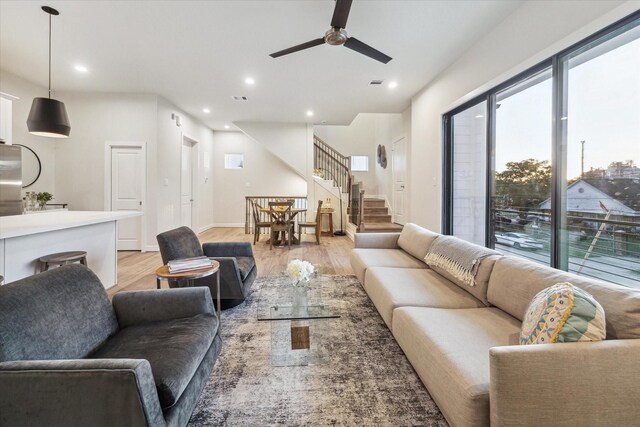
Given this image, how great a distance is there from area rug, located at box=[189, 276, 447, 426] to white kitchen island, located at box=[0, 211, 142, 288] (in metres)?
1.71

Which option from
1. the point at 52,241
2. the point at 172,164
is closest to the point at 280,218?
the point at 172,164

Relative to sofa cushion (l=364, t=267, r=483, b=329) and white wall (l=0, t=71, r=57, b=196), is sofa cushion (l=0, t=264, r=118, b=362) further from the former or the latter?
white wall (l=0, t=71, r=57, b=196)

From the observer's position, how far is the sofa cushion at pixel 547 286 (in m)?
1.29

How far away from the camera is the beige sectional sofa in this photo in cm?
114

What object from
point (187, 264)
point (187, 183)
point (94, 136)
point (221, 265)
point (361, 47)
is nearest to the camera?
point (187, 264)

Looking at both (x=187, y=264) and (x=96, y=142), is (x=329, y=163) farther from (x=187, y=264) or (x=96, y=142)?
(x=187, y=264)

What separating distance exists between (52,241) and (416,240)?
12.0 feet

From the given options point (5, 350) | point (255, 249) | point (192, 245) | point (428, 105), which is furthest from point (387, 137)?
point (5, 350)

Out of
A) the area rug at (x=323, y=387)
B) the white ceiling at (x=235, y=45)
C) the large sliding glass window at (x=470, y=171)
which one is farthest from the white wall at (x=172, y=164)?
the large sliding glass window at (x=470, y=171)

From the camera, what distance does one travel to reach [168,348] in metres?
1.44

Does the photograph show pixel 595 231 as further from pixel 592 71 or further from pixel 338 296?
pixel 338 296

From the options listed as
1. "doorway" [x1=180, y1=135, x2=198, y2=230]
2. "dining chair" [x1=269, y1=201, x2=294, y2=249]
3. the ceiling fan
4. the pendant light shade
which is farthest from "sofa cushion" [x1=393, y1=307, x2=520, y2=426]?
"doorway" [x1=180, y1=135, x2=198, y2=230]

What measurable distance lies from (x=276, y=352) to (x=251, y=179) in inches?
297

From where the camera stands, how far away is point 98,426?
106 cm
